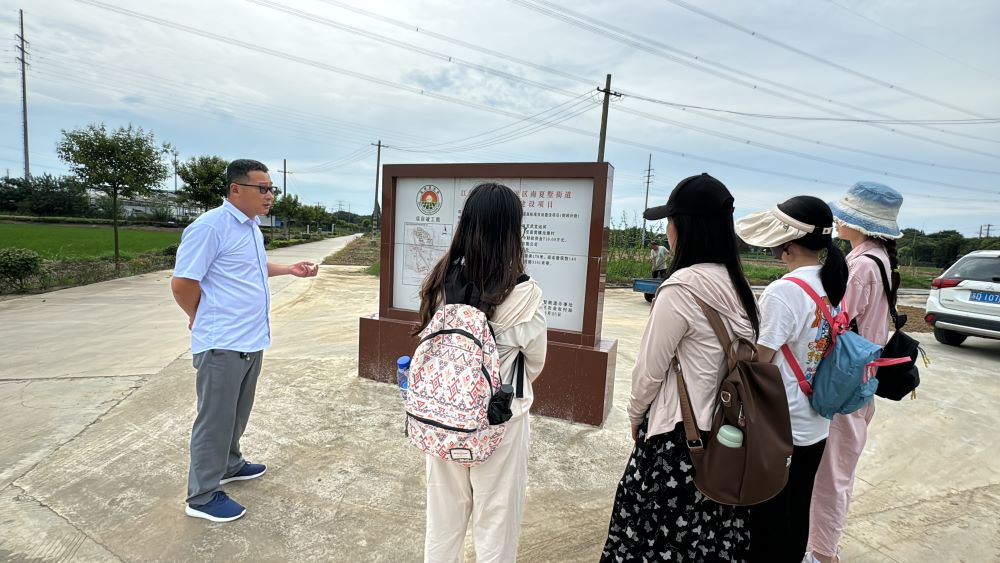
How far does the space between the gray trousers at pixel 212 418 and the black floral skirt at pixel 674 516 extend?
1936mm

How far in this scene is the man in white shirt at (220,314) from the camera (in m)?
2.33

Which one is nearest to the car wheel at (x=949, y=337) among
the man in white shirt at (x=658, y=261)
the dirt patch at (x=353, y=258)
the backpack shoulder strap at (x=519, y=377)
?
the man in white shirt at (x=658, y=261)

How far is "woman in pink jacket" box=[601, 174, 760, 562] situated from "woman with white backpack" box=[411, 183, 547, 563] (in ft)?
1.22

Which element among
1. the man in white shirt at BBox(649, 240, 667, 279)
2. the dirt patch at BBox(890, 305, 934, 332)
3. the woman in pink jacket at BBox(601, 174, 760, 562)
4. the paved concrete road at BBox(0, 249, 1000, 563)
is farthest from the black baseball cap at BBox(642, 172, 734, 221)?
the man in white shirt at BBox(649, 240, 667, 279)

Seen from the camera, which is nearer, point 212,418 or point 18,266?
point 212,418

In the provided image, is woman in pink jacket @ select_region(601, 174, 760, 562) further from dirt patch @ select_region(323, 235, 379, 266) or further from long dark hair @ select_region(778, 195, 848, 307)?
dirt patch @ select_region(323, 235, 379, 266)

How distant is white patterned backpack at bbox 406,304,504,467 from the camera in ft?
4.71

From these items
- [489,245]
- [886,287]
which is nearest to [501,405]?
[489,245]

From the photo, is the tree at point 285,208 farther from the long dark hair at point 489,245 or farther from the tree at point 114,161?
the long dark hair at point 489,245

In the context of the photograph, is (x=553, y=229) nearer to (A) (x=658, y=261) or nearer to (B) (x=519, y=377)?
(B) (x=519, y=377)

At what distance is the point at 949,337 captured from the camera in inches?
301

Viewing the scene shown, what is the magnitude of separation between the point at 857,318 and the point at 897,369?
0.83ft

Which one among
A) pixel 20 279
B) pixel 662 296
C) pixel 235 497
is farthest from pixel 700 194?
pixel 20 279

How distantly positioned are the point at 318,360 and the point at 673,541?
172 inches
